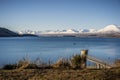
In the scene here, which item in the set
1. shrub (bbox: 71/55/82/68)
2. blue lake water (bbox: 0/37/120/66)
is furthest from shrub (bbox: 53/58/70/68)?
blue lake water (bbox: 0/37/120/66)

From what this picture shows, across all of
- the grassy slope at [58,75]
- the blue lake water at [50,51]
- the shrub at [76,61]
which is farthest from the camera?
the blue lake water at [50,51]

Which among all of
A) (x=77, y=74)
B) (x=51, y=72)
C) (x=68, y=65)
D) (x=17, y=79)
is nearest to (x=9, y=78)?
(x=17, y=79)

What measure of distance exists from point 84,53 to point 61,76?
419cm

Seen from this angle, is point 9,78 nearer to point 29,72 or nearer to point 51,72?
point 29,72

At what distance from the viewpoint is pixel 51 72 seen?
875 centimetres

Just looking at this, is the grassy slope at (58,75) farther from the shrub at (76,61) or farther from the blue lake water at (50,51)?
the blue lake water at (50,51)

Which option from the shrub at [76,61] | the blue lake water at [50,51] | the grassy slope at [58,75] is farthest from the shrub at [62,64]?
the blue lake water at [50,51]

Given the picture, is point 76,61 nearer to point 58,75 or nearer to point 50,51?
point 58,75

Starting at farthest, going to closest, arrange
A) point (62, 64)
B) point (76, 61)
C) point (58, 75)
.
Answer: point (76, 61) < point (62, 64) < point (58, 75)

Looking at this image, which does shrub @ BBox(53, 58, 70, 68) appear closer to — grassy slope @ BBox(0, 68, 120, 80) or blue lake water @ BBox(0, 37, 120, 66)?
grassy slope @ BBox(0, 68, 120, 80)

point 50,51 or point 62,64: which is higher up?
point 62,64

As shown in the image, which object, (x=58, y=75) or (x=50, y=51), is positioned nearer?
(x=58, y=75)

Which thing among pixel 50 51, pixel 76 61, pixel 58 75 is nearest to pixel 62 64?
pixel 76 61

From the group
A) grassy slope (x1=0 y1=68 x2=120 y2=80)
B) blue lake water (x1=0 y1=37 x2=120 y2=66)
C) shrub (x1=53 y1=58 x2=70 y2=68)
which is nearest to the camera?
grassy slope (x1=0 y1=68 x2=120 y2=80)
